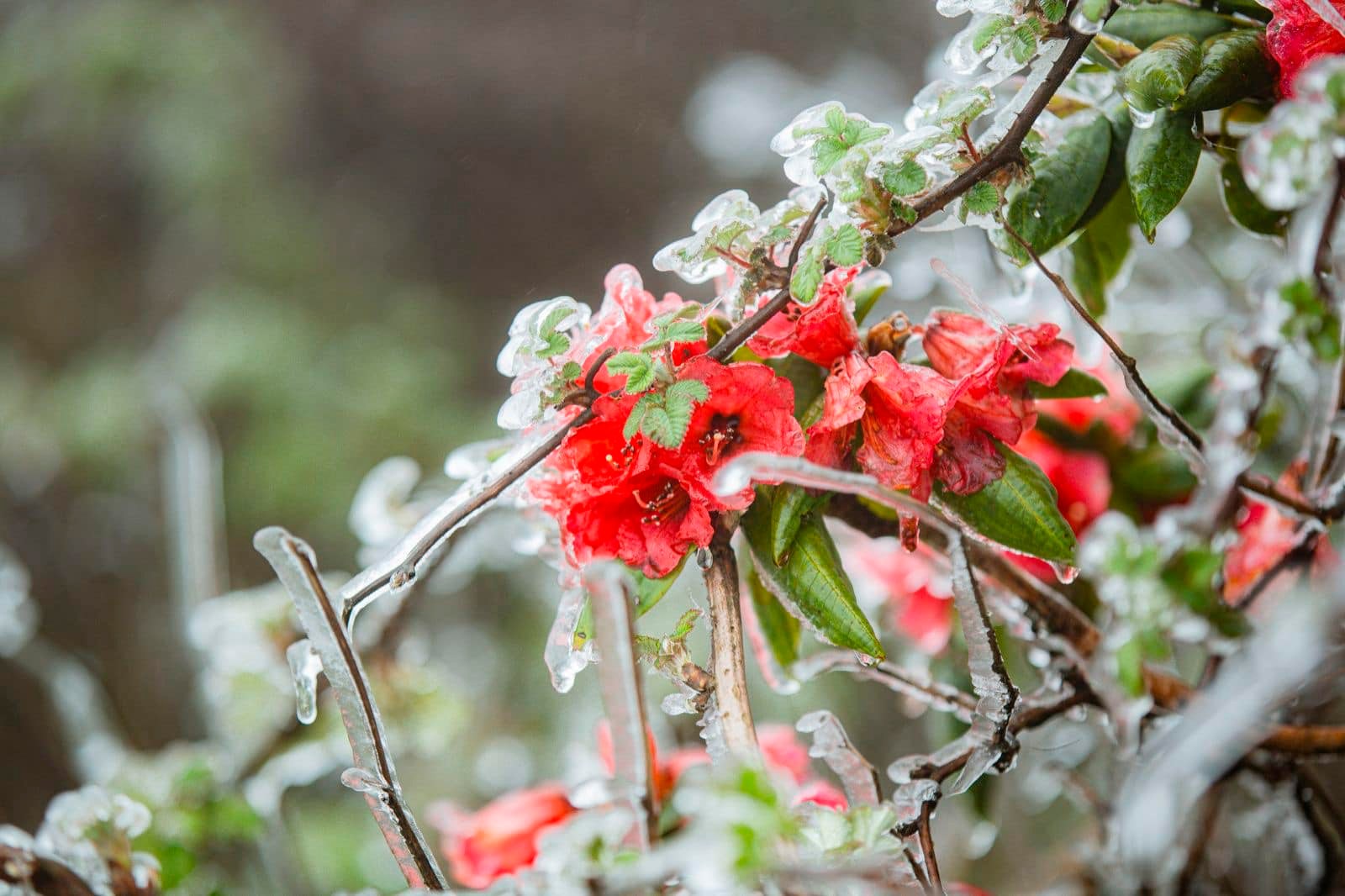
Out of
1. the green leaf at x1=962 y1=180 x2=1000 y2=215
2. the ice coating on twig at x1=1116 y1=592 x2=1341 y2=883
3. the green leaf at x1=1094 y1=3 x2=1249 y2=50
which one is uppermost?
the green leaf at x1=1094 y1=3 x2=1249 y2=50

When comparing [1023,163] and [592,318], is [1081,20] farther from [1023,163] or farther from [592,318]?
[592,318]

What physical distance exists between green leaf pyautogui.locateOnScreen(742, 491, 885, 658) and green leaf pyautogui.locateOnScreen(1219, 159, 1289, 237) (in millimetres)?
193

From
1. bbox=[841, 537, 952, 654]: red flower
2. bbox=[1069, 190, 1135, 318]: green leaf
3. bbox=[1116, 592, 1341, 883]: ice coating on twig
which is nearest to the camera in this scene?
bbox=[1116, 592, 1341, 883]: ice coating on twig

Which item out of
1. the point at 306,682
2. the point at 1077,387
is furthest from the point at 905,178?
the point at 306,682

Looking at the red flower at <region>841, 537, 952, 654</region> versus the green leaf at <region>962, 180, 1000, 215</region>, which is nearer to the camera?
the green leaf at <region>962, 180, 1000, 215</region>

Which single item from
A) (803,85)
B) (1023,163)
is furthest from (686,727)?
(803,85)

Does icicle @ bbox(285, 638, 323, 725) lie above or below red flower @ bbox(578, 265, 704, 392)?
below

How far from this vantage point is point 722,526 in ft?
1.05

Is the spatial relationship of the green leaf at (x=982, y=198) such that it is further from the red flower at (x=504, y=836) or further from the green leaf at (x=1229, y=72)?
the red flower at (x=504, y=836)

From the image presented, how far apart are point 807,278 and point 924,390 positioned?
0.05 metres

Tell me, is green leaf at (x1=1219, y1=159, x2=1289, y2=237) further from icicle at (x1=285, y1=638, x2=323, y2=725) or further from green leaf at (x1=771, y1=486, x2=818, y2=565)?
icicle at (x1=285, y1=638, x2=323, y2=725)

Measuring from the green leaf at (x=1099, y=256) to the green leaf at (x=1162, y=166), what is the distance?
0.07 m

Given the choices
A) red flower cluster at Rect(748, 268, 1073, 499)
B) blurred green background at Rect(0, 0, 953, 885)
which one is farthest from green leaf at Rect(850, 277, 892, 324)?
blurred green background at Rect(0, 0, 953, 885)

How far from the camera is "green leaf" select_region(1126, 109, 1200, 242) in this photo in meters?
0.32
